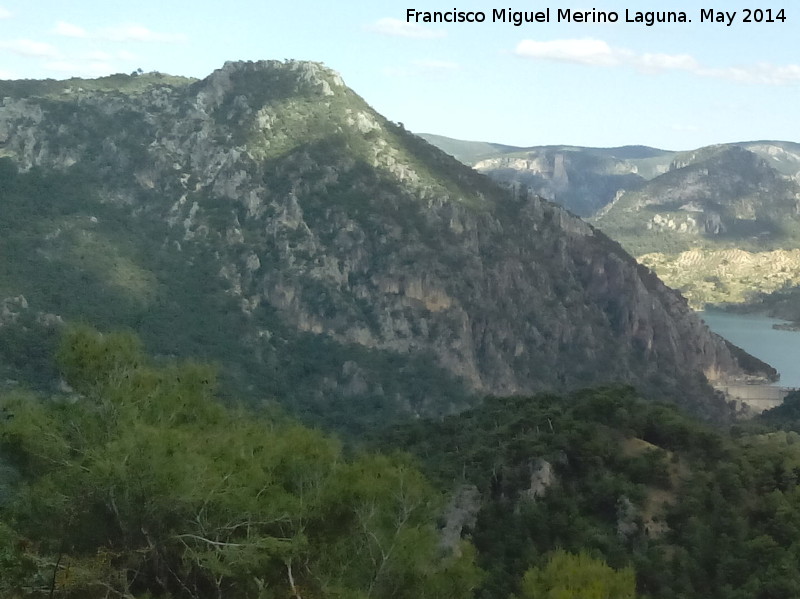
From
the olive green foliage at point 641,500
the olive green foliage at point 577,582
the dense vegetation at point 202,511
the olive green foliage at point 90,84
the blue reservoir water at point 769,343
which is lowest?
the blue reservoir water at point 769,343

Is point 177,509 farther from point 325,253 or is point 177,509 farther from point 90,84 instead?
point 90,84

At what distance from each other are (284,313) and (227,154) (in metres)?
22.4

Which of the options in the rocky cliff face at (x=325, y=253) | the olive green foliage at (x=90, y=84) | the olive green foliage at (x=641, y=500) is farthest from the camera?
the olive green foliage at (x=90, y=84)

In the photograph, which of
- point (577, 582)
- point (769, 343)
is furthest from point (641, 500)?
point (769, 343)

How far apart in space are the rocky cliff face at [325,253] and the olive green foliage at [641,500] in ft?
136

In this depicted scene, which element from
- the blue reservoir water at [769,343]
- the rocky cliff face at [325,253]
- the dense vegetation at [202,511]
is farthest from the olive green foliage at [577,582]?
the blue reservoir water at [769,343]

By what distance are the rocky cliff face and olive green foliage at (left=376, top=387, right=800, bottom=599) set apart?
4139cm

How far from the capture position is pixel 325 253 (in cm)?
10156

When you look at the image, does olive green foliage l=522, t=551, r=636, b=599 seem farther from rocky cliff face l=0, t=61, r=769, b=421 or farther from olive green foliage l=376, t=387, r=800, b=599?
rocky cliff face l=0, t=61, r=769, b=421

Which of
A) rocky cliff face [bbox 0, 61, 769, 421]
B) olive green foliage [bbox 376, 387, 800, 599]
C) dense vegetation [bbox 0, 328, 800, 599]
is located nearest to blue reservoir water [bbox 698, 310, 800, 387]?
rocky cliff face [bbox 0, 61, 769, 421]

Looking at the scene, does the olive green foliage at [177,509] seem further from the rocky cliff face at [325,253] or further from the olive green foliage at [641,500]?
the rocky cliff face at [325,253]

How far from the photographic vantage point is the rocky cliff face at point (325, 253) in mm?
91188

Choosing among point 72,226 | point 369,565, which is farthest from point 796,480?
point 72,226

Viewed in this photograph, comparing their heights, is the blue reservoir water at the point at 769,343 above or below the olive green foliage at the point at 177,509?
below
